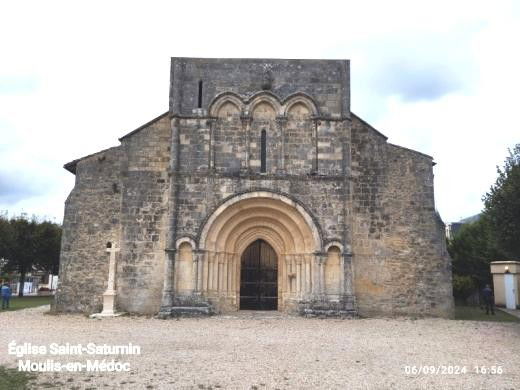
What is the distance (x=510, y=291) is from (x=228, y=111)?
15891 mm

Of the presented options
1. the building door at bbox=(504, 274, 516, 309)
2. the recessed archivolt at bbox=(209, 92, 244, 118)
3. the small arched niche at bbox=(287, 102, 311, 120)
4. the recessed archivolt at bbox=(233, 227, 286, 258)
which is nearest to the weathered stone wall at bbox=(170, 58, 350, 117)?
the recessed archivolt at bbox=(209, 92, 244, 118)

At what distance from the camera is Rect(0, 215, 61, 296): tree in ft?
102

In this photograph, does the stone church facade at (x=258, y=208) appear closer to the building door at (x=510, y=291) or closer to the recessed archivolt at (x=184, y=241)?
the recessed archivolt at (x=184, y=241)

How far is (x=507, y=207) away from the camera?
1339 centimetres

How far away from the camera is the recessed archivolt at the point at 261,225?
1612cm

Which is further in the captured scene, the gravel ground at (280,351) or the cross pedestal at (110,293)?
the cross pedestal at (110,293)

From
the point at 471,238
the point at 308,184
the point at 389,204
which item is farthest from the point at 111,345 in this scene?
the point at 471,238

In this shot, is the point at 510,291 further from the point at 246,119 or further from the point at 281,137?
the point at 246,119

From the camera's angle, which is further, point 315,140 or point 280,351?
point 315,140

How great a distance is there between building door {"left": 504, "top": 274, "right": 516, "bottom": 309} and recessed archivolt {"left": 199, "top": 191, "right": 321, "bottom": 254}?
11882 mm

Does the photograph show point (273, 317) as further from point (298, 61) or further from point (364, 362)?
point (298, 61)

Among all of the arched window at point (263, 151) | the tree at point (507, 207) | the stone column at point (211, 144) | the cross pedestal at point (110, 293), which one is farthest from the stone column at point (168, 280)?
the tree at point (507, 207)

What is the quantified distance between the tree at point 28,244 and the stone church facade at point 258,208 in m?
16.8

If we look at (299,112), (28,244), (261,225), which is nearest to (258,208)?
(261,225)
